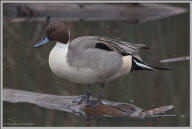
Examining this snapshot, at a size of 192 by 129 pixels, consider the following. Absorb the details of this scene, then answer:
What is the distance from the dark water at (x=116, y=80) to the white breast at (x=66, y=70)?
432 mm

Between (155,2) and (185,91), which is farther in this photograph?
(155,2)

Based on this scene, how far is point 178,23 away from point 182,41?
56.4 inches

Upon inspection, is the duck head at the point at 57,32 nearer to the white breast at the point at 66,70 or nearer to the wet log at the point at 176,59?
the white breast at the point at 66,70

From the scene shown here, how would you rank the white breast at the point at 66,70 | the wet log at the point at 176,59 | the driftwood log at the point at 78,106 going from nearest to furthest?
the white breast at the point at 66,70 < the driftwood log at the point at 78,106 < the wet log at the point at 176,59

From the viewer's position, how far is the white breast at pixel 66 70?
393 centimetres

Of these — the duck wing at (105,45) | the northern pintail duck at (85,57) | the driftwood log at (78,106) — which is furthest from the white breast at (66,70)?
the driftwood log at (78,106)

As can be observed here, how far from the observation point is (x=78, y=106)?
432 cm

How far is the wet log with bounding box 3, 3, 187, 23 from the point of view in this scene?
30.1ft

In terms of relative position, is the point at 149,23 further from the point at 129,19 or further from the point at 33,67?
the point at 33,67

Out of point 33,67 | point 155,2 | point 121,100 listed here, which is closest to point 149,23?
point 155,2

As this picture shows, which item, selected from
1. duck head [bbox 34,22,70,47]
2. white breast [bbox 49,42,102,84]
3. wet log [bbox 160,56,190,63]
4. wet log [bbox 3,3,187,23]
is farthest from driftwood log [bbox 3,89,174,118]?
wet log [bbox 3,3,187,23]

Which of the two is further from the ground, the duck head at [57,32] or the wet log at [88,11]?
the wet log at [88,11]

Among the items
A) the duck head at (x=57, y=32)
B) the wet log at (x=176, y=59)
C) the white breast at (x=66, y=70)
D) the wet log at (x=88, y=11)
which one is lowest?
the white breast at (x=66, y=70)

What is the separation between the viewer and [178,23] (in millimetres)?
8953
